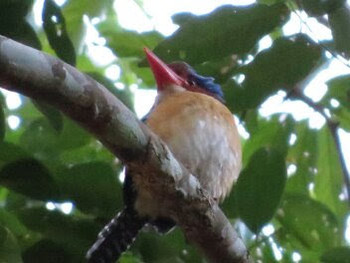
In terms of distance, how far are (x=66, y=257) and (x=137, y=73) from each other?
3.73 feet

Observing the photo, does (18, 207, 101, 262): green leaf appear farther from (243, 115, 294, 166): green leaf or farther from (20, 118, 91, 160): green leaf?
(243, 115, 294, 166): green leaf

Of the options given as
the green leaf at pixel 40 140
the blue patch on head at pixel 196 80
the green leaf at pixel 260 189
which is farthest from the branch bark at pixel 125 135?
the blue patch on head at pixel 196 80

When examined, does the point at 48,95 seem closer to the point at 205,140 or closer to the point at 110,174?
the point at 110,174

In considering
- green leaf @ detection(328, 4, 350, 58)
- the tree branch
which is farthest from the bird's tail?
green leaf @ detection(328, 4, 350, 58)

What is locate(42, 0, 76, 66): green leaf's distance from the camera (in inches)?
110

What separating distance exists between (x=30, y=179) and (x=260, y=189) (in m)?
0.61

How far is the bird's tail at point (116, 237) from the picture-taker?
8.99 ft

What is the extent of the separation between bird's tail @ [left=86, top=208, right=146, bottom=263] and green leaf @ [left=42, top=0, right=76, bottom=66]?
474 millimetres

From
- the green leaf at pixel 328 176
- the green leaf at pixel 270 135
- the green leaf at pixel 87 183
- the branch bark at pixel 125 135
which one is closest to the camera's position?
the branch bark at pixel 125 135

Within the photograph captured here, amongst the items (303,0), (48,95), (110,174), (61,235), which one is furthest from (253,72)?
(48,95)

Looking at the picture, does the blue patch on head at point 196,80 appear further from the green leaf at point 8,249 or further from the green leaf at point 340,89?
the green leaf at point 8,249

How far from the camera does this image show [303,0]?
2.49 metres

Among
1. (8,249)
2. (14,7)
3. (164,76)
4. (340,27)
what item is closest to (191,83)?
(164,76)

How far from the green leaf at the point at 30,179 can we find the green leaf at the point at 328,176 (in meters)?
1.18
